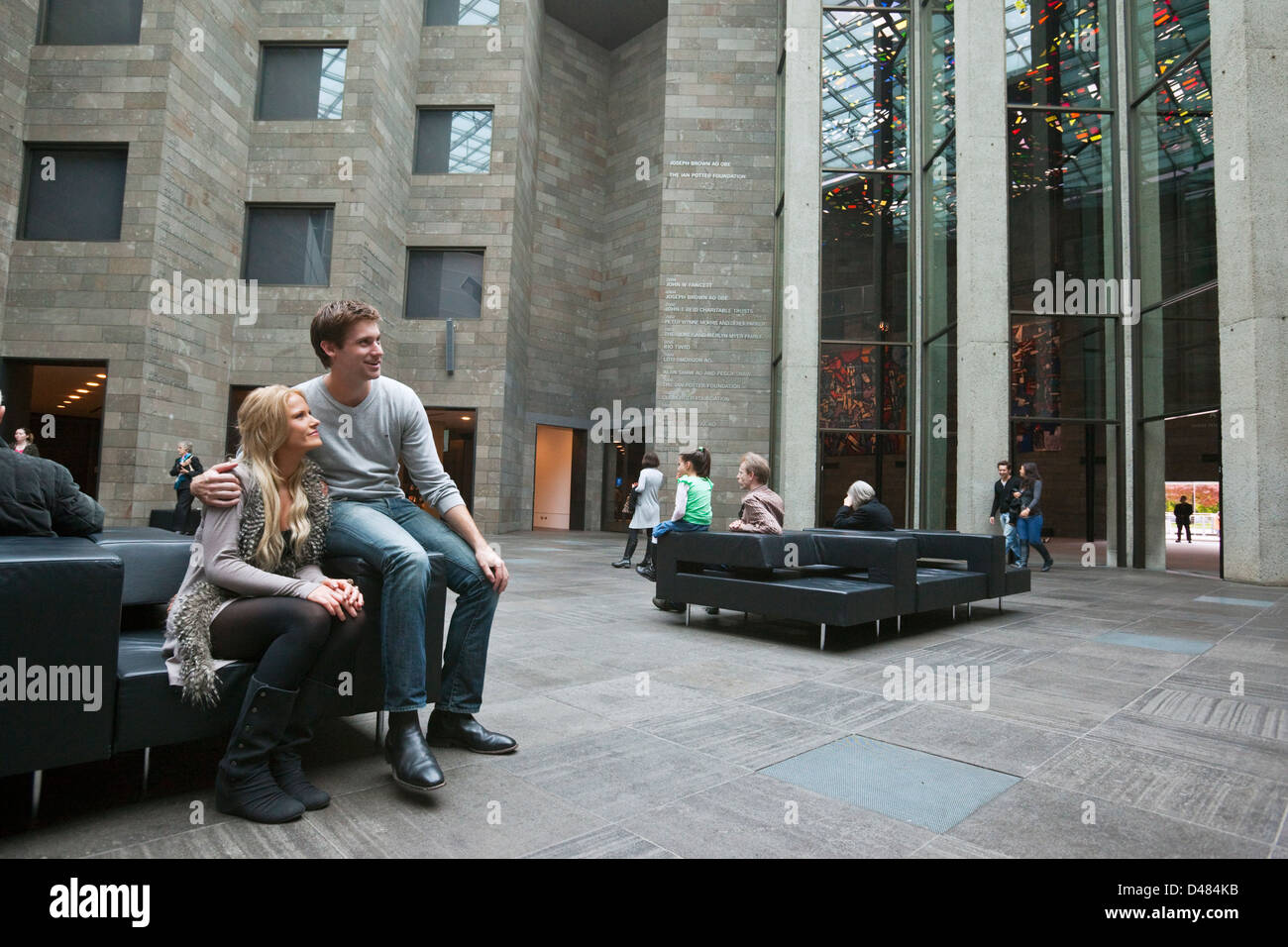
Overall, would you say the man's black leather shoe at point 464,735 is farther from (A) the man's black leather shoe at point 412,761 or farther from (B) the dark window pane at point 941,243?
(B) the dark window pane at point 941,243

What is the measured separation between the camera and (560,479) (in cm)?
2320

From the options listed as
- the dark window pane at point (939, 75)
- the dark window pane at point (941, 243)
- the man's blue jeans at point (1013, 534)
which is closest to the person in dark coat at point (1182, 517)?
the dark window pane at point (941, 243)

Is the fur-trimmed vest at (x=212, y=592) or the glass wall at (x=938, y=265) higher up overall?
the glass wall at (x=938, y=265)

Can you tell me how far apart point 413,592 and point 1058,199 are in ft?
50.0

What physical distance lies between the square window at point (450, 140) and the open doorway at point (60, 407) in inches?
363

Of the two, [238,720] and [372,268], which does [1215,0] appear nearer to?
[238,720]

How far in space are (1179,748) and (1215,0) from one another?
39.7ft

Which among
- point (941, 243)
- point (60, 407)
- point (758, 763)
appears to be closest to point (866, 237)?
point (941, 243)

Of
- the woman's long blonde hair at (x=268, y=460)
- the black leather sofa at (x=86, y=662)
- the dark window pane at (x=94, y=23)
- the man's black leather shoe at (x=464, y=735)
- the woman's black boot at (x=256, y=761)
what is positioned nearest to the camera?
the black leather sofa at (x=86, y=662)

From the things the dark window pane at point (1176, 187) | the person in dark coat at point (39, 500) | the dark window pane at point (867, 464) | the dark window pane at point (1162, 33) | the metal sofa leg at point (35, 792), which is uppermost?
the dark window pane at point (1162, 33)

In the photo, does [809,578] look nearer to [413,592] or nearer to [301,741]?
[413,592]

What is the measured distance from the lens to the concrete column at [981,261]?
42.4ft
